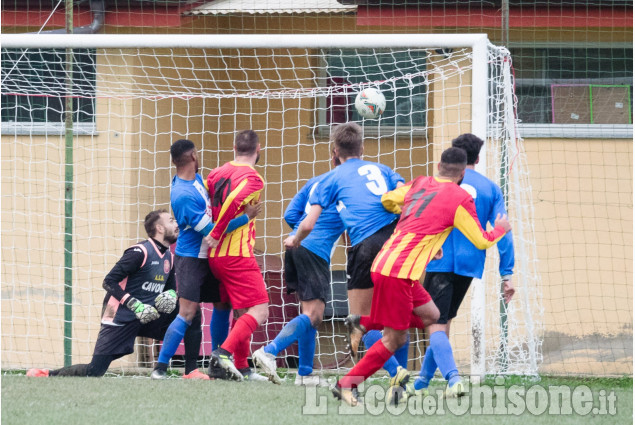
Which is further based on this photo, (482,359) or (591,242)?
(591,242)

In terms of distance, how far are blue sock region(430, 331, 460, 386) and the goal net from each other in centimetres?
231

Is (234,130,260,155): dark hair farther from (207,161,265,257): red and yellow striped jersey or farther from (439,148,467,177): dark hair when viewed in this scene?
(439,148,467,177): dark hair

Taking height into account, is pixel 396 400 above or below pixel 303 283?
below

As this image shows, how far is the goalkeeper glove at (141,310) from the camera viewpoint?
684cm

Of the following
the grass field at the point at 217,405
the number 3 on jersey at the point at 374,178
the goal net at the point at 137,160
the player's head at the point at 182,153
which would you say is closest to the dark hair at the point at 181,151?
the player's head at the point at 182,153

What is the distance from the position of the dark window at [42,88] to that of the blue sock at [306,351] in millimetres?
3482

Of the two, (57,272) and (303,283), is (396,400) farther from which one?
(57,272)

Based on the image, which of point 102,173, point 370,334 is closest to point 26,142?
point 102,173

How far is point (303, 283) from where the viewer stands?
257 inches

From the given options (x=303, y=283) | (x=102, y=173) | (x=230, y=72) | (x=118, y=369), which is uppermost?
(x=230, y=72)

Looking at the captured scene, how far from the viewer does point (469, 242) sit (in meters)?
5.79

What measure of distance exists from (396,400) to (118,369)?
3410 millimetres

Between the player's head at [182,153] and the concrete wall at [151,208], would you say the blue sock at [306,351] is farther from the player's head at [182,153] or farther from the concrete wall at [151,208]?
the concrete wall at [151,208]

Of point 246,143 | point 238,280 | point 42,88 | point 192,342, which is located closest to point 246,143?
point 246,143
